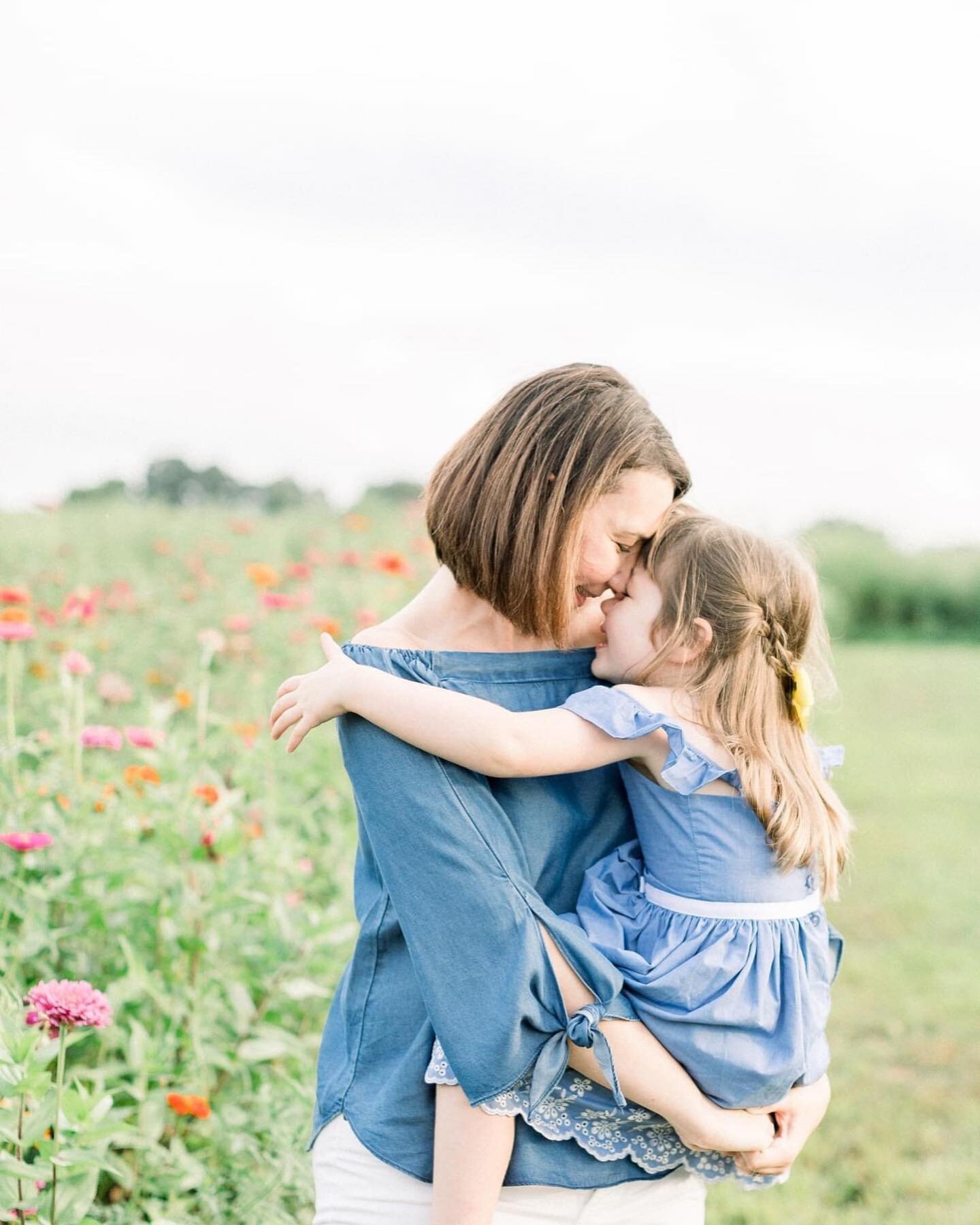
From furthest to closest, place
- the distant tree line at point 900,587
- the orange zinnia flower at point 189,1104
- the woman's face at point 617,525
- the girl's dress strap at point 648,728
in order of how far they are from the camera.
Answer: the distant tree line at point 900,587, the orange zinnia flower at point 189,1104, the woman's face at point 617,525, the girl's dress strap at point 648,728

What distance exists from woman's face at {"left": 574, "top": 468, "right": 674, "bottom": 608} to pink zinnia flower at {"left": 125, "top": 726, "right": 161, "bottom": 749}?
1.13 metres

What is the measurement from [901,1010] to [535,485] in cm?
370

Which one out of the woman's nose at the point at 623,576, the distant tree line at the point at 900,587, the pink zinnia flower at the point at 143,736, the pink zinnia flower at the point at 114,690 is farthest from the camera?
the distant tree line at the point at 900,587

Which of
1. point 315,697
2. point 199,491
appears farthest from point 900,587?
point 315,697

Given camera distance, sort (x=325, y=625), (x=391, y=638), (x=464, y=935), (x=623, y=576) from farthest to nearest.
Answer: (x=325, y=625) → (x=623, y=576) → (x=391, y=638) → (x=464, y=935)

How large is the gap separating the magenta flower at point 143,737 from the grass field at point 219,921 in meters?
0.03

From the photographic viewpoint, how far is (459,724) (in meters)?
1.44

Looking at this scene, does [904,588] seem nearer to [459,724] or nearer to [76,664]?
[76,664]

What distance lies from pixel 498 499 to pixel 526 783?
1.14 ft

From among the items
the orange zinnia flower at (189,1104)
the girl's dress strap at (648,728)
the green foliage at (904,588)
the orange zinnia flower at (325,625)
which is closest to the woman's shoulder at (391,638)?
the girl's dress strap at (648,728)

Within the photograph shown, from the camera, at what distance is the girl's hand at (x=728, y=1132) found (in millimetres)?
1478

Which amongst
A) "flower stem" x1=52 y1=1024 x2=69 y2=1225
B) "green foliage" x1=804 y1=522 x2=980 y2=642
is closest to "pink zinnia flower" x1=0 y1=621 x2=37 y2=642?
"flower stem" x1=52 y1=1024 x2=69 y2=1225

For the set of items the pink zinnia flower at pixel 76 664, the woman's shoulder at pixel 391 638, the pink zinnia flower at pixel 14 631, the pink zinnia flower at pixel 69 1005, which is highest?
the woman's shoulder at pixel 391 638

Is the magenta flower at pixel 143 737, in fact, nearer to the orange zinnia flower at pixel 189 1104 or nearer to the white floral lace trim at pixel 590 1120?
the orange zinnia flower at pixel 189 1104
